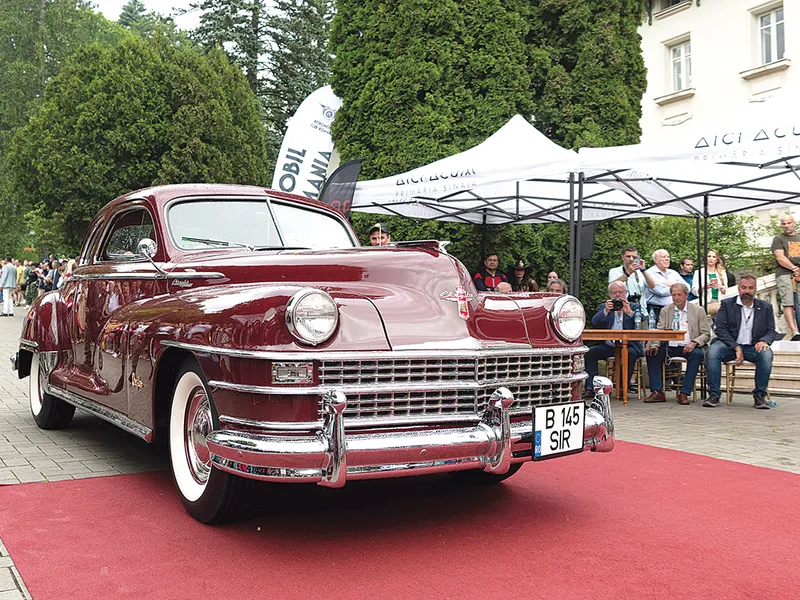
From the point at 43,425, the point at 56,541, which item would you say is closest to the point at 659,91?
the point at 43,425

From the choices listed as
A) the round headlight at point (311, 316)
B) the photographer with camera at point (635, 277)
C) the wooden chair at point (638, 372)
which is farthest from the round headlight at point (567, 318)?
the photographer with camera at point (635, 277)

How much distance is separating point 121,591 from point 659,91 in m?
22.6

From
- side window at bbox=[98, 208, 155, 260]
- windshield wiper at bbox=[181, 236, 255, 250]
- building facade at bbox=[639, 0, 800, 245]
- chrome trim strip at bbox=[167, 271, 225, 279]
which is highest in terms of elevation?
building facade at bbox=[639, 0, 800, 245]

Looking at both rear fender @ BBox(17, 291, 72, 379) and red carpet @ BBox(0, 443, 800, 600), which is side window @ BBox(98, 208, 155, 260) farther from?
red carpet @ BBox(0, 443, 800, 600)

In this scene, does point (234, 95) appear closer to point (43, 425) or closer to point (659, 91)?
point (659, 91)

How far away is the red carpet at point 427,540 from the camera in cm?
309

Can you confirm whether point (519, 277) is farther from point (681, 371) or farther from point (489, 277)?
point (681, 371)

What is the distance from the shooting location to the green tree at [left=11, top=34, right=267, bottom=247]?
79.6 feet

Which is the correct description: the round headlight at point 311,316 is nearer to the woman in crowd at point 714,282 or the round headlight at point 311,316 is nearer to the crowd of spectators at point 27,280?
the woman in crowd at point 714,282

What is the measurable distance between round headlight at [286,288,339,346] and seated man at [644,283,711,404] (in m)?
6.34

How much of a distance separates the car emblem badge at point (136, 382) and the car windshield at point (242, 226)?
860 mm

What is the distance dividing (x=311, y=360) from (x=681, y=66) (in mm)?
21770

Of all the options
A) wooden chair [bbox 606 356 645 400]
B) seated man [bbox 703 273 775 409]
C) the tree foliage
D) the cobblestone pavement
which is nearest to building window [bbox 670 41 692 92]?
the tree foliage

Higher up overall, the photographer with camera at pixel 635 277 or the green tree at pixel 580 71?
the green tree at pixel 580 71
